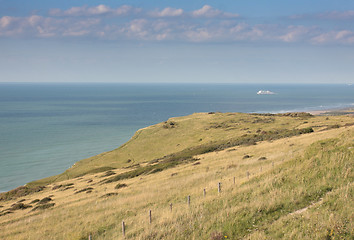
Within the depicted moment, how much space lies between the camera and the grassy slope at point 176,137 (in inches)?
2838

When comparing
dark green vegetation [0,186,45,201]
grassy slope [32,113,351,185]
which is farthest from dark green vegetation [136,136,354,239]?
grassy slope [32,113,351,185]

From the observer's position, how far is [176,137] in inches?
3533

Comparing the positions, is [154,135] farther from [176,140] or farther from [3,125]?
[3,125]

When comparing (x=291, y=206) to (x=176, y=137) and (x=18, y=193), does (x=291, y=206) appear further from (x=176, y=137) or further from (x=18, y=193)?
(x=176, y=137)

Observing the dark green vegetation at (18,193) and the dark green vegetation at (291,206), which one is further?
the dark green vegetation at (18,193)

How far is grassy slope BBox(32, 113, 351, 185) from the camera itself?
72.1m

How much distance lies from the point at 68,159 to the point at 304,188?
84.2 metres

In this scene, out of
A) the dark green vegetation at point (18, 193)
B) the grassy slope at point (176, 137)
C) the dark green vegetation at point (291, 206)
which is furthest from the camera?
the grassy slope at point (176, 137)

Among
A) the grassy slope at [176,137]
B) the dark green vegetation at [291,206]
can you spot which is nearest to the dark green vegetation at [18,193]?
the grassy slope at [176,137]

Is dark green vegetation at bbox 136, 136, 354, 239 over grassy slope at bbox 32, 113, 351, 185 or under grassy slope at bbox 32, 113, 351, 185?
over

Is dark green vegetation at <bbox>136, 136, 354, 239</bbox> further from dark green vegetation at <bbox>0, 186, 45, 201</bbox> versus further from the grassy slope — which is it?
the grassy slope

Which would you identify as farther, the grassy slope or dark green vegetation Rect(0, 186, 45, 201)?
the grassy slope

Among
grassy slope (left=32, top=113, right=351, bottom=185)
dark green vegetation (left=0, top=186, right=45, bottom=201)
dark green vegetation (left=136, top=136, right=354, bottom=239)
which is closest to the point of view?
dark green vegetation (left=136, top=136, right=354, bottom=239)

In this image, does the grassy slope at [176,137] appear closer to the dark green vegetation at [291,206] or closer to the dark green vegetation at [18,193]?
the dark green vegetation at [18,193]
